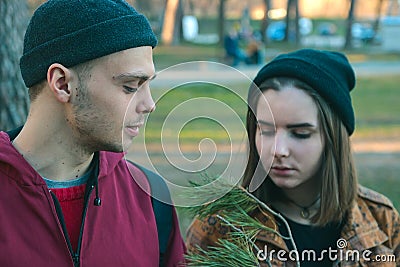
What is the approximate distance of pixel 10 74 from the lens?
4234mm

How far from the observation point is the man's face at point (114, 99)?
A: 2.10 m

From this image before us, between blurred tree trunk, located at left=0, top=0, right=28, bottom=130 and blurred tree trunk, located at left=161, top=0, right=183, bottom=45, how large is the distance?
32392 mm

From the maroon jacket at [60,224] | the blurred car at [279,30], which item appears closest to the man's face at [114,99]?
the maroon jacket at [60,224]

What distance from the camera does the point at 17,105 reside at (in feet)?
13.7

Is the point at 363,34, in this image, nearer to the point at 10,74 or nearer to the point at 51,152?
the point at 10,74

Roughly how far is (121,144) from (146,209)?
0.27m

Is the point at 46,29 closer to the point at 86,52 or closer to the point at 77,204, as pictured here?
the point at 86,52

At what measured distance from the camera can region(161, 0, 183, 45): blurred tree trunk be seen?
36719 millimetres

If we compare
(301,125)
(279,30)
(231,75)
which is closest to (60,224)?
(231,75)

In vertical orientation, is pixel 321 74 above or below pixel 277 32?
above

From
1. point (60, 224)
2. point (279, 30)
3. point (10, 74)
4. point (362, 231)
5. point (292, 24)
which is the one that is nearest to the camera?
point (60, 224)

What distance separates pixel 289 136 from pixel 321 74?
299 millimetres

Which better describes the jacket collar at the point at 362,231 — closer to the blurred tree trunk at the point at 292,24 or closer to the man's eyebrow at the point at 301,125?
the man's eyebrow at the point at 301,125

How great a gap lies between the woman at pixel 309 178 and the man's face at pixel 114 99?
576 mm
